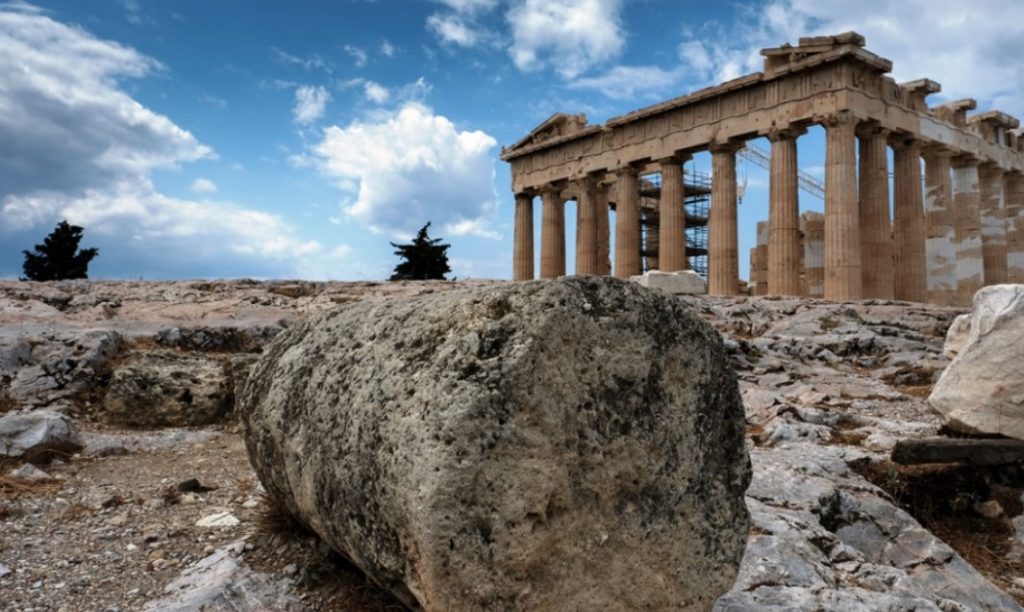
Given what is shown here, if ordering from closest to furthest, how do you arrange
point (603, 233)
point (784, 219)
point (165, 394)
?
1. point (165, 394)
2. point (784, 219)
3. point (603, 233)

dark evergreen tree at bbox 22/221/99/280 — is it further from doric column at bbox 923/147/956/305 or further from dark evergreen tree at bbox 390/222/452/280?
doric column at bbox 923/147/956/305

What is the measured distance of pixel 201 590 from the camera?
133 inches

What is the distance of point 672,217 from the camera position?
2539cm

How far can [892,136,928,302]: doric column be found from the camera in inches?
907

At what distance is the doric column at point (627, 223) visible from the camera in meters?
26.8

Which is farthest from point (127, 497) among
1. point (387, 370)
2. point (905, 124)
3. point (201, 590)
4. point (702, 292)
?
point (905, 124)

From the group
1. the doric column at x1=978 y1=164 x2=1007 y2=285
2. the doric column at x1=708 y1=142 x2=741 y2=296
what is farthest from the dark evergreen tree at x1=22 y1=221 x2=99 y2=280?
the doric column at x1=978 y1=164 x2=1007 y2=285

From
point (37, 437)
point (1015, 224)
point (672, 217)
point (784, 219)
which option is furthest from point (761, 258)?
point (37, 437)

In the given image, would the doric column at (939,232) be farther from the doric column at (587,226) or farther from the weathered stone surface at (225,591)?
the weathered stone surface at (225,591)

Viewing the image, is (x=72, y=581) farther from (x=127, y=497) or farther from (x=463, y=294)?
(x=463, y=294)

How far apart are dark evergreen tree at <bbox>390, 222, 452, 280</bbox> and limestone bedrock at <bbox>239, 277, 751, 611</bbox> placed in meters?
29.6

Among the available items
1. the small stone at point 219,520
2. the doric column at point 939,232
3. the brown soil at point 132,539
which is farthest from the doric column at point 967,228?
the small stone at point 219,520

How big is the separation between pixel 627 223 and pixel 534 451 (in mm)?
25011

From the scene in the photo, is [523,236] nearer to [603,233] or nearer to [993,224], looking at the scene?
[603,233]
